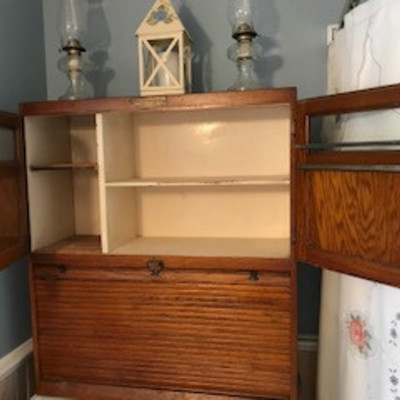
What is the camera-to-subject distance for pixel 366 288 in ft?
4.00

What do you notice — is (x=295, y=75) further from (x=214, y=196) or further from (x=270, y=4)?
(x=214, y=196)

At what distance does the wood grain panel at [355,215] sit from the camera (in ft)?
3.31

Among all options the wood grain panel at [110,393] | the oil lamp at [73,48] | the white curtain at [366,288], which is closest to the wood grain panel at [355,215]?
the white curtain at [366,288]

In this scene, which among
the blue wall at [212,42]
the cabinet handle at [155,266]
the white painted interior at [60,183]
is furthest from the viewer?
the blue wall at [212,42]

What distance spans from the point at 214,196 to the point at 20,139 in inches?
30.5

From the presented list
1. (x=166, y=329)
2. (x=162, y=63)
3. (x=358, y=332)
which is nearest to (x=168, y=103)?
(x=162, y=63)

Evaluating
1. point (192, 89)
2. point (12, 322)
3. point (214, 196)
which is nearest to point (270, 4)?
point (192, 89)

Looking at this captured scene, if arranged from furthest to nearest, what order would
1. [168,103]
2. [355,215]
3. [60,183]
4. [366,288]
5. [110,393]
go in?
[60,183] < [110,393] < [168,103] < [366,288] < [355,215]

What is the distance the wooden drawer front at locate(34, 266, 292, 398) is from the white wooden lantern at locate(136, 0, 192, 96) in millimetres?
660

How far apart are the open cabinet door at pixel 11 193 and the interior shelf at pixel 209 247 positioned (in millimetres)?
333

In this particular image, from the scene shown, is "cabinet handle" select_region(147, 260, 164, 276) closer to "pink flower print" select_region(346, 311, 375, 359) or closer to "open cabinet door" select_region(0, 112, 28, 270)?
"open cabinet door" select_region(0, 112, 28, 270)

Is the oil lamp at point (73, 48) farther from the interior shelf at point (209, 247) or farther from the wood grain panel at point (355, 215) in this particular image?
the wood grain panel at point (355, 215)

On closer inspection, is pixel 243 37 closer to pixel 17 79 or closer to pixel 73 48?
pixel 73 48

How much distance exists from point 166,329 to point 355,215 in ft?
2.51
